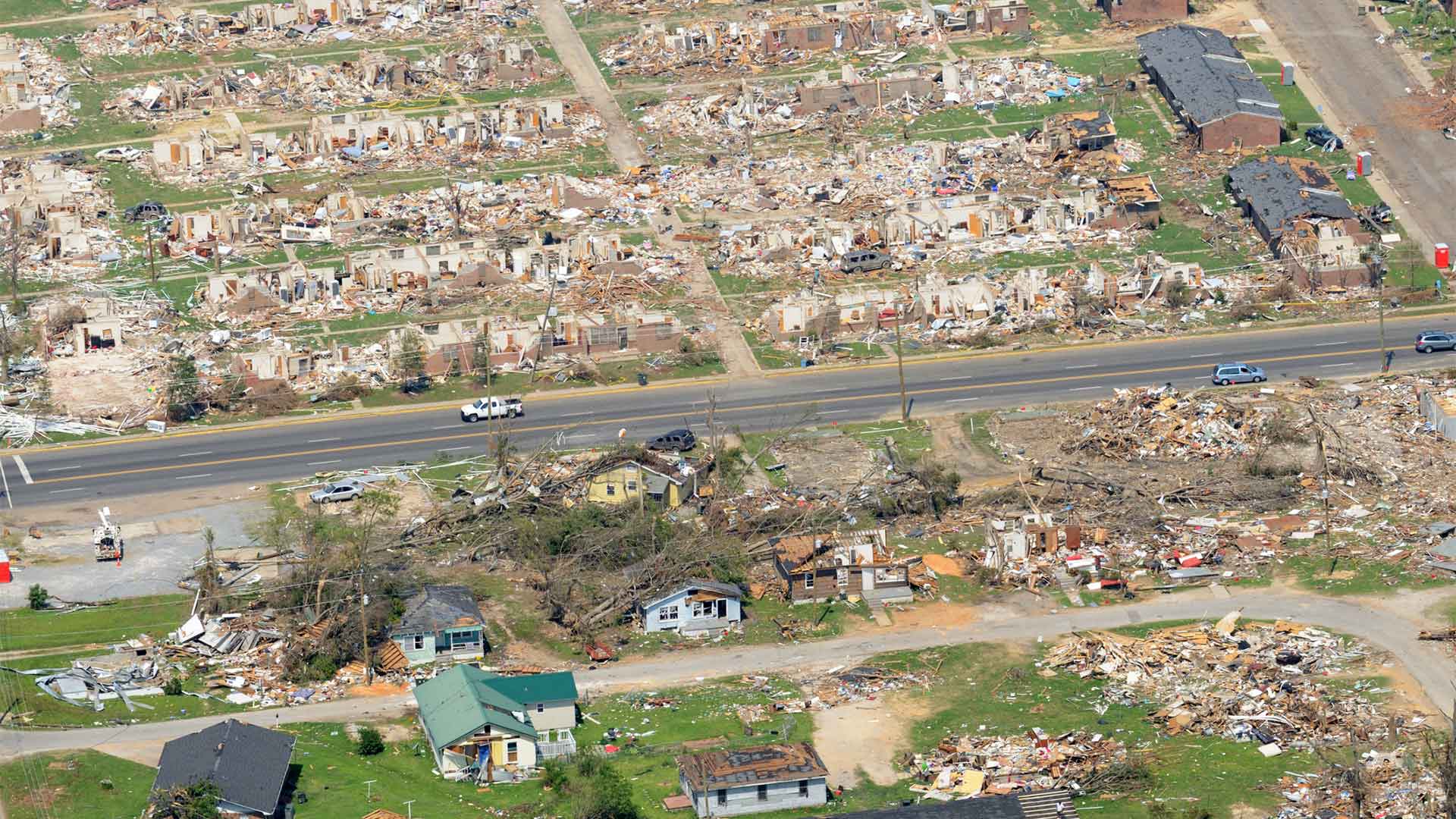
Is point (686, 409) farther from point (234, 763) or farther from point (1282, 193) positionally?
point (234, 763)

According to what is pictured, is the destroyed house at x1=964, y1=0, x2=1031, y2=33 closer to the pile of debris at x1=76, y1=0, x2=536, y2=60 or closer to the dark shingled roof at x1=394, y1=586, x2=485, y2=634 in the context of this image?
the pile of debris at x1=76, y1=0, x2=536, y2=60

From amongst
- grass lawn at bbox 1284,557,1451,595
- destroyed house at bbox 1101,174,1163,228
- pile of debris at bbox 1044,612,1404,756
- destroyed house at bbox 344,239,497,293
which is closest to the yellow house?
pile of debris at bbox 1044,612,1404,756

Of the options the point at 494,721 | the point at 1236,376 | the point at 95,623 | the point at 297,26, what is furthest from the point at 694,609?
the point at 297,26

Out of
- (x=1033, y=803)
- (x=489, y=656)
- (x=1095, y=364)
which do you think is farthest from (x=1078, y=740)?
(x=1095, y=364)

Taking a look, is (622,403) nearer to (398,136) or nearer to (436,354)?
(436,354)

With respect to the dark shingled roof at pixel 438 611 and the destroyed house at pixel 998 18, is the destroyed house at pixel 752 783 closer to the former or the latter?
the dark shingled roof at pixel 438 611

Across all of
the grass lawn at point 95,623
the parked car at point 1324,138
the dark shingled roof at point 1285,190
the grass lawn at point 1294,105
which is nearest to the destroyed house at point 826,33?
the grass lawn at point 1294,105
